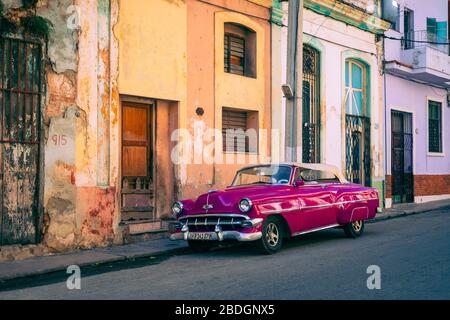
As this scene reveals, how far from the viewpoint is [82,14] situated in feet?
35.2

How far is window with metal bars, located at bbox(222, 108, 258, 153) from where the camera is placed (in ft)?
46.6

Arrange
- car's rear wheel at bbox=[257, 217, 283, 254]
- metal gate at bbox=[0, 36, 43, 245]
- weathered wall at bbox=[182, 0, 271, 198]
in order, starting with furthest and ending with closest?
weathered wall at bbox=[182, 0, 271, 198] → metal gate at bbox=[0, 36, 43, 245] → car's rear wheel at bbox=[257, 217, 283, 254]

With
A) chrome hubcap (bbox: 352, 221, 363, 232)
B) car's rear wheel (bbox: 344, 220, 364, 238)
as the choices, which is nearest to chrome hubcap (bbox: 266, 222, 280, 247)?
car's rear wheel (bbox: 344, 220, 364, 238)

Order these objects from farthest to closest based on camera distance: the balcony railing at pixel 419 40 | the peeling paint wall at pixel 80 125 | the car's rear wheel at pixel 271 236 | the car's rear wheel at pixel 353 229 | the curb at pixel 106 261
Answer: the balcony railing at pixel 419 40 < the car's rear wheel at pixel 353 229 < the peeling paint wall at pixel 80 125 < the car's rear wheel at pixel 271 236 < the curb at pixel 106 261

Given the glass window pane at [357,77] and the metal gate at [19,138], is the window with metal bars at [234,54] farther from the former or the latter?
the glass window pane at [357,77]

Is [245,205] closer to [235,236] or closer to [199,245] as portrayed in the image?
[235,236]

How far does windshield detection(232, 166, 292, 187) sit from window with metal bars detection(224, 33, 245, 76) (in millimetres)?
4370

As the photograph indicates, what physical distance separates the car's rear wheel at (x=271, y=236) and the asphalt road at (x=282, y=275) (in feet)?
0.62

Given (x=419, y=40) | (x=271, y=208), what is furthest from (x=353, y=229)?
(x=419, y=40)

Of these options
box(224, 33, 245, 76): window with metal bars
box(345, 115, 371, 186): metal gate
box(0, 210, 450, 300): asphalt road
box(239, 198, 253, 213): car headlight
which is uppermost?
box(224, 33, 245, 76): window with metal bars

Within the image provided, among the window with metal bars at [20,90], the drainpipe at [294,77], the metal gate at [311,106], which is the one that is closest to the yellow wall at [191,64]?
the drainpipe at [294,77]

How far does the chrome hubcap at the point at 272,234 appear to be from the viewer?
9.33m

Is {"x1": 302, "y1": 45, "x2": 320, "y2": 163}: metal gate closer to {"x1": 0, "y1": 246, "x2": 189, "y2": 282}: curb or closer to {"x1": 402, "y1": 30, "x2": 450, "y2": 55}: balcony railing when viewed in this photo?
{"x1": 402, "y1": 30, "x2": 450, "y2": 55}: balcony railing

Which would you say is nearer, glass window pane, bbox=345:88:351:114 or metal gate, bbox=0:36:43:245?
metal gate, bbox=0:36:43:245
